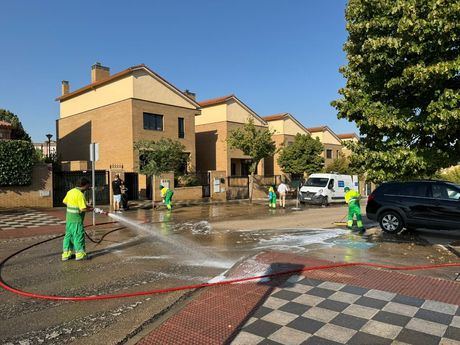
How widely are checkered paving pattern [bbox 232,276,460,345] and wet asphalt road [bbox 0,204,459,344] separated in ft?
4.53

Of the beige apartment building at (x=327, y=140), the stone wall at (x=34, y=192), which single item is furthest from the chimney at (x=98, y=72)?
the beige apartment building at (x=327, y=140)

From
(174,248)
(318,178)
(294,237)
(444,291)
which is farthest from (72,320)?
(318,178)

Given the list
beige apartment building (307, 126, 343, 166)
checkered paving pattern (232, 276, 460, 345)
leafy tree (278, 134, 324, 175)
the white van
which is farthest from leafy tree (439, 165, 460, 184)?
checkered paving pattern (232, 276, 460, 345)

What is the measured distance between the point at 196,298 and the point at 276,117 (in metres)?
36.7

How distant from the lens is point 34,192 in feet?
62.4

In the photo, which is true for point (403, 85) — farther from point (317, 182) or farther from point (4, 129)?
point (4, 129)

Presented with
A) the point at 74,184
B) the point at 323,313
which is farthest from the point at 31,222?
the point at 323,313

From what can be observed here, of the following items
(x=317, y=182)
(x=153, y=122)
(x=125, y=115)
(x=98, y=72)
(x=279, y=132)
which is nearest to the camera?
(x=317, y=182)

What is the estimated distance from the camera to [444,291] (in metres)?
5.62

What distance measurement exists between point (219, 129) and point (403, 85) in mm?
25876

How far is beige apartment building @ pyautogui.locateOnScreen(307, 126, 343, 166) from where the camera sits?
4808 cm

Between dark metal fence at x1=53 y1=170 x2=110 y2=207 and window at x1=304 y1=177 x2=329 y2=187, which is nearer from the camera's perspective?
dark metal fence at x1=53 y1=170 x2=110 y2=207

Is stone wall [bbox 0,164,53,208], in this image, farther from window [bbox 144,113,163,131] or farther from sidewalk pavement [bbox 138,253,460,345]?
sidewalk pavement [bbox 138,253,460,345]

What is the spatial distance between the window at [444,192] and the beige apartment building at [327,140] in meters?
37.6
